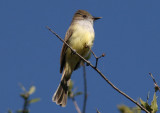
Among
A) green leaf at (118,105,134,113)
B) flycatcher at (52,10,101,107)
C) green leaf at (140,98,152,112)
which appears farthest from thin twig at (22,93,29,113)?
flycatcher at (52,10,101,107)

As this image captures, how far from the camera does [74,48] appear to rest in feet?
19.2

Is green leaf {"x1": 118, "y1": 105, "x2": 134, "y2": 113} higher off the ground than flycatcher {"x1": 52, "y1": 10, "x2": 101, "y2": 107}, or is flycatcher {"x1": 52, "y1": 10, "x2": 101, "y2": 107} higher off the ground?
flycatcher {"x1": 52, "y1": 10, "x2": 101, "y2": 107}

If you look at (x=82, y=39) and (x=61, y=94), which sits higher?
(x=82, y=39)

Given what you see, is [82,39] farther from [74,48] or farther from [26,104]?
[26,104]

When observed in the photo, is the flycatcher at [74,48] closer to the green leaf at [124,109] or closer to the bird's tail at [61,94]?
the bird's tail at [61,94]

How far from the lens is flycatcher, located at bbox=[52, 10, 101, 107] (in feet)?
18.9

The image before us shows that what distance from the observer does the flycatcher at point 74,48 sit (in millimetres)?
5750

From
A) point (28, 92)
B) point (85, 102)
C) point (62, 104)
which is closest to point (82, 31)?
point (62, 104)

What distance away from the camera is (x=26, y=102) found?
2.63 meters

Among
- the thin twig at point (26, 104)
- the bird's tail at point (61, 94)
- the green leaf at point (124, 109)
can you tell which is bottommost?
the green leaf at point (124, 109)

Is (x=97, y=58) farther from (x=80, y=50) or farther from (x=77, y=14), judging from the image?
(x=77, y=14)

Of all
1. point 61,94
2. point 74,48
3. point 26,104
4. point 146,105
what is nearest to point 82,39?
point 74,48

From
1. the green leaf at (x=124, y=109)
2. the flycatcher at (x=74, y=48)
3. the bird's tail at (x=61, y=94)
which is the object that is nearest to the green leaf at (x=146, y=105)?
the green leaf at (x=124, y=109)

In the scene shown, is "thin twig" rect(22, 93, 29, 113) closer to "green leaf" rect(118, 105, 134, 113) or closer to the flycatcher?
"green leaf" rect(118, 105, 134, 113)
